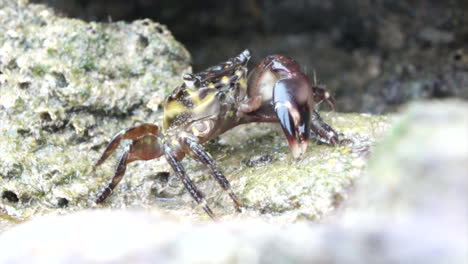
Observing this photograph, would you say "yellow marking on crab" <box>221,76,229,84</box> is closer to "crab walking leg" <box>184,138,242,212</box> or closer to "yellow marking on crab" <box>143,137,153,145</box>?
"crab walking leg" <box>184,138,242,212</box>

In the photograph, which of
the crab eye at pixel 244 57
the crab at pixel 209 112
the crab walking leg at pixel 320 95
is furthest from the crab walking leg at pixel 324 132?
the crab eye at pixel 244 57

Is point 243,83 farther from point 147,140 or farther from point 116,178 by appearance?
point 116,178

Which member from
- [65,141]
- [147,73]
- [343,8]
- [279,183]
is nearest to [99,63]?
[147,73]

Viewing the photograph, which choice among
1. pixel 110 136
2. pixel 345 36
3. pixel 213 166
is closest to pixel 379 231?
pixel 213 166

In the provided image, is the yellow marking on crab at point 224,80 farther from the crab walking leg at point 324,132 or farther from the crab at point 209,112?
the crab walking leg at point 324,132

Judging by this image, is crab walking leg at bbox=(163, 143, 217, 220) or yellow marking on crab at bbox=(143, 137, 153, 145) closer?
crab walking leg at bbox=(163, 143, 217, 220)

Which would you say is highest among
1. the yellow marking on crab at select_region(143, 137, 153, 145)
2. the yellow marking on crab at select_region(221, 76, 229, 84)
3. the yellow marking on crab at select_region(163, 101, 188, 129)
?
the yellow marking on crab at select_region(221, 76, 229, 84)

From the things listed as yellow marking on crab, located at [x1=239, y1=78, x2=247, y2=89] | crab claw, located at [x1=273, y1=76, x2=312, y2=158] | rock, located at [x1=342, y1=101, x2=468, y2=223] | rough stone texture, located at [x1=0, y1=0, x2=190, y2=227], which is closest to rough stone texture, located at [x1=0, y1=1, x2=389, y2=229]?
rough stone texture, located at [x1=0, y1=0, x2=190, y2=227]
